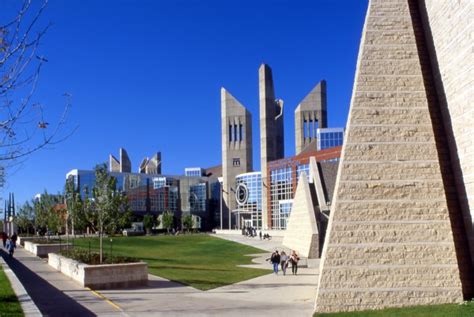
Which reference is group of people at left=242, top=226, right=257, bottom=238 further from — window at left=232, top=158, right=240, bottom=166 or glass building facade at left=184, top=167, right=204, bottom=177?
glass building facade at left=184, top=167, right=204, bottom=177

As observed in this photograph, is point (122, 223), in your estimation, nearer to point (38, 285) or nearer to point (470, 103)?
point (38, 285)

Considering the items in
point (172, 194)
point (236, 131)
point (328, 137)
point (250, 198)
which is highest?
point (236, 131)

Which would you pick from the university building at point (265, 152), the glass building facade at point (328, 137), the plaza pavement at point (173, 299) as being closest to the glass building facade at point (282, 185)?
the university building at point (265, 152)

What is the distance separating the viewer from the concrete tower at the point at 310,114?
303 ft

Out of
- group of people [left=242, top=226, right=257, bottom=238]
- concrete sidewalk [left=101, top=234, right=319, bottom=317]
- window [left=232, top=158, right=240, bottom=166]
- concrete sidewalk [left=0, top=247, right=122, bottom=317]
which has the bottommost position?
group of people [left=242, top=226, right=257, bottom=238]

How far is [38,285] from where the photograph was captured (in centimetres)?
1955

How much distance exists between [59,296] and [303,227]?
26676 mm

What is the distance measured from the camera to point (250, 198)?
307 feet

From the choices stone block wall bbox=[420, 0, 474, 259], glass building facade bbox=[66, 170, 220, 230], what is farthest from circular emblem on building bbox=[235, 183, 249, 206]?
stone block wall bbox=[420, 0, 474, 259]

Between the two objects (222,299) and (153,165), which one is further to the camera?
(153,165)

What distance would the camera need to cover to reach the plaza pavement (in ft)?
47.9

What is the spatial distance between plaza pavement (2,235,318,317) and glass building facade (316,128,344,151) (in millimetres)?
60582

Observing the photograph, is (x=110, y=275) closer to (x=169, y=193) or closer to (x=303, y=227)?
(x=303, y=227)

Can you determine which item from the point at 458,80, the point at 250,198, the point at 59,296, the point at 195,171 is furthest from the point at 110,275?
the point at 195,171
